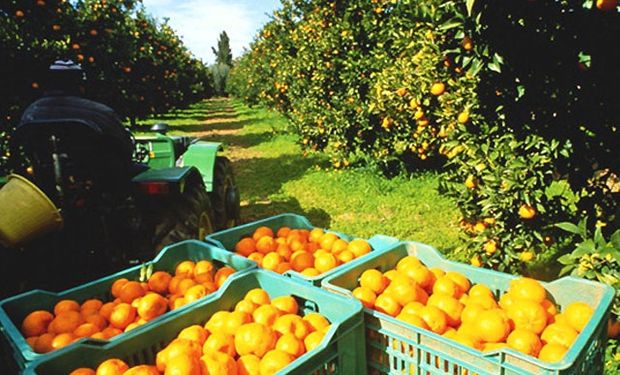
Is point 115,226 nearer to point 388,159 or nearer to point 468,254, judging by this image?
point 468,254

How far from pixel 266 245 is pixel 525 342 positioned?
1.71m

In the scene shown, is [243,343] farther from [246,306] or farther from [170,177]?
[170,177]

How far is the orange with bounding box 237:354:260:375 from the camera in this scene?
1.81 metres

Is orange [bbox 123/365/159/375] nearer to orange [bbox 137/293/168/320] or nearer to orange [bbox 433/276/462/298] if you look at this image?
orange [bbox 137/293/168/320]

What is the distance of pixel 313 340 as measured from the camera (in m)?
1.91

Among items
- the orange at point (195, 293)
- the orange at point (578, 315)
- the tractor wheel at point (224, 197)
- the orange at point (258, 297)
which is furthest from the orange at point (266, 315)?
the tractor wheel at point (224, 197)

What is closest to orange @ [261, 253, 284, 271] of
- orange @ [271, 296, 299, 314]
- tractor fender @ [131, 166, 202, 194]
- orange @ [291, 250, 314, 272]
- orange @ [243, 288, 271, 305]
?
orange @ [291, 250, 314, 272]

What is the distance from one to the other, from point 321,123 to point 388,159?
199cm

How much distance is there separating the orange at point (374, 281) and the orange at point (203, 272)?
93cm

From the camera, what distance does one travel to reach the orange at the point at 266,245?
2.96 m

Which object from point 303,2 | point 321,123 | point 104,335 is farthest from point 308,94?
point 104,335

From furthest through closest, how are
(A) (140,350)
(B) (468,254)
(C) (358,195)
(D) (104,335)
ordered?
1. (C) (358,195)
2. (B) (468,254)
3. (D) (104,335)
4. (A) (140,350)

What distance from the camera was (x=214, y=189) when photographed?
18.6 ft

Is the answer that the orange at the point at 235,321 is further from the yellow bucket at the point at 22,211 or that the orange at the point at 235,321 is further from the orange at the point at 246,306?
the yellow bucket at the point at 22,211
